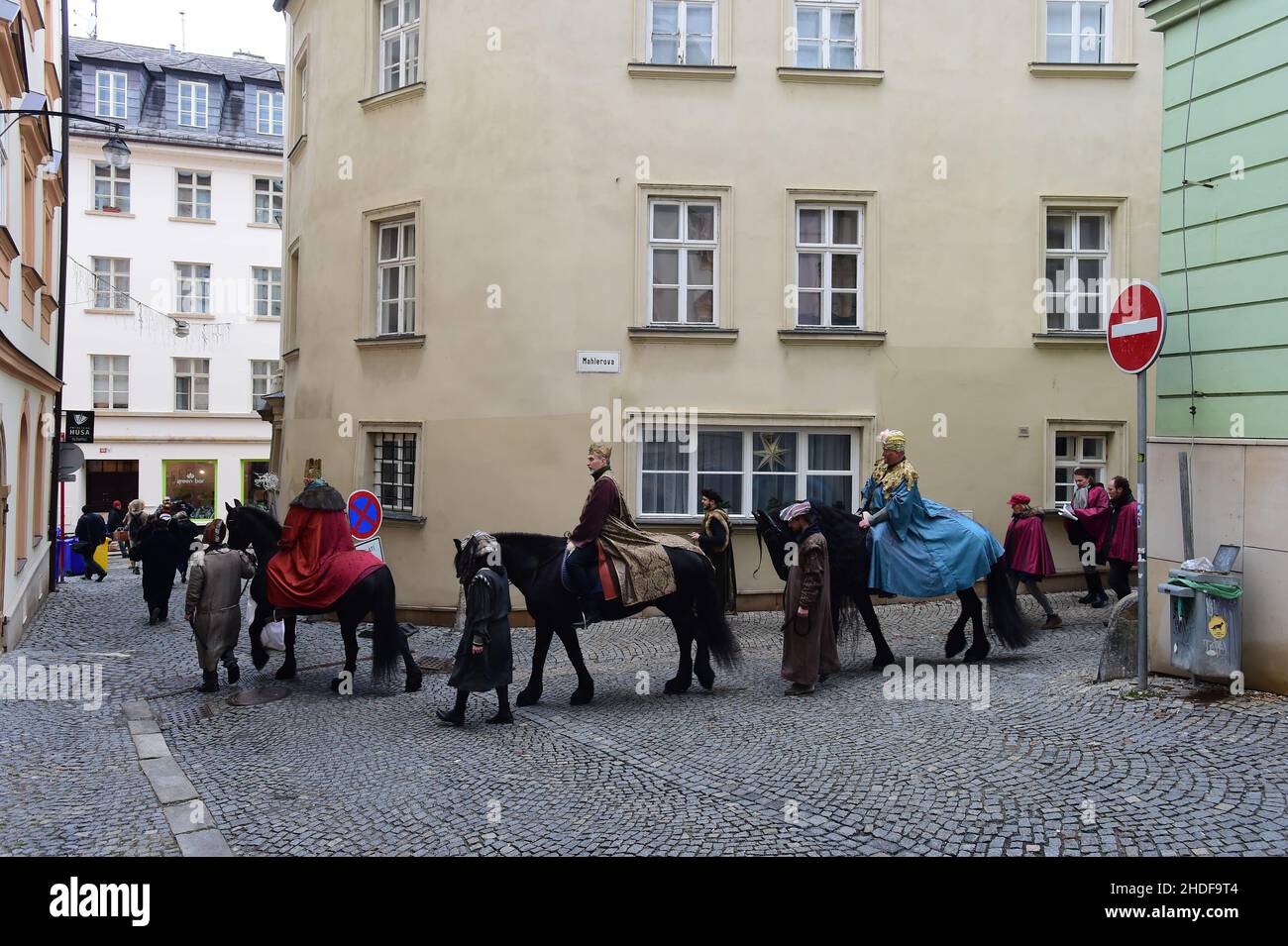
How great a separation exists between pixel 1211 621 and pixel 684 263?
8.79 metres

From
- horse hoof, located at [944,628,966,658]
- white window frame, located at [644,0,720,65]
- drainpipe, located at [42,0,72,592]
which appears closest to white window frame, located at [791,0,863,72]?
white window frame, located at [644,0,720,65]

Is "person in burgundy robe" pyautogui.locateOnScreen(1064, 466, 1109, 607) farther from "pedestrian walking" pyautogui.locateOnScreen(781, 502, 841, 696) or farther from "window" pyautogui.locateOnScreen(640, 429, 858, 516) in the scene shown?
"pedestrian walking" pyautogui.locateOnScreen(781, 502, 841, 696)

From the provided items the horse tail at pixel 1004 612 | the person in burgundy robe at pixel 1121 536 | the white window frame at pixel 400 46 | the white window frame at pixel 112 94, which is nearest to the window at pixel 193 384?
the white window frame at pixel 112 94

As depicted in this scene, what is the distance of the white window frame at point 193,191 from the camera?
39594 millimetres

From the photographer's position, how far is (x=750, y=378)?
49.1 feet

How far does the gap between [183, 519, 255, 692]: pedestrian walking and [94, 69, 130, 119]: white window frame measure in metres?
34.4

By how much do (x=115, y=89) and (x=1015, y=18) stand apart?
34445 mm

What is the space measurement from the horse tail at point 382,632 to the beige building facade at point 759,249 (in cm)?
476

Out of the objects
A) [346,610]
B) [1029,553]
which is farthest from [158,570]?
[1029,553]

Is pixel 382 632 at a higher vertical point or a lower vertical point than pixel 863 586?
lower

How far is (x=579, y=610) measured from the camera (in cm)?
953

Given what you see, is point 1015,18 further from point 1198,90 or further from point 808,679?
point 808,679

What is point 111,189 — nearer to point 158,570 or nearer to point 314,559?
point 158,570

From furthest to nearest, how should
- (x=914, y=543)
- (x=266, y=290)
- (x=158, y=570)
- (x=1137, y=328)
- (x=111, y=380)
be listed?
(x=266, y=290) < (x=111, y=380) < (x=158, y=570) < (x=914, y=543) < (x=1137, y=328)
